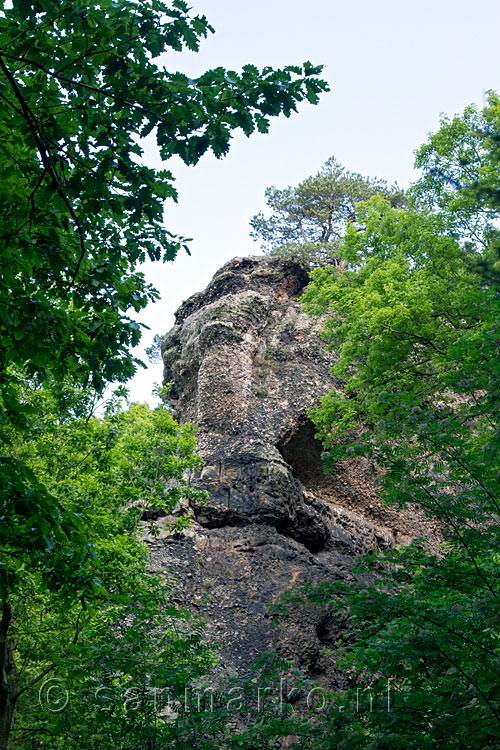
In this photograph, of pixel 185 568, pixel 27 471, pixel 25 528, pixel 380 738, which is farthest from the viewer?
pixel 185 568

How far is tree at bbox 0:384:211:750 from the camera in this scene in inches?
256

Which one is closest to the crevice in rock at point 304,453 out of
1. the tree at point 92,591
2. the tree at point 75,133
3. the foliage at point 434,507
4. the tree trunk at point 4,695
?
the tree at point 92,591

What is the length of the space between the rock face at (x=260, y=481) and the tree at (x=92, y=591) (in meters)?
2.35

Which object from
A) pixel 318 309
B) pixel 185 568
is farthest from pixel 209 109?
pixel 185 568

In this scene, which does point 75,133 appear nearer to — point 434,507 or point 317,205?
point 434,507

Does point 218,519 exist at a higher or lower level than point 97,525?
higher

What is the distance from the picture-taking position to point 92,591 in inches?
168

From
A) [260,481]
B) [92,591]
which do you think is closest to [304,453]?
[260,481]

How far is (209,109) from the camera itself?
13.6 feet

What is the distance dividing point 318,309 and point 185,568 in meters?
8.02

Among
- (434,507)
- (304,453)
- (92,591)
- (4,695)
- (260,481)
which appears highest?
(304,453)

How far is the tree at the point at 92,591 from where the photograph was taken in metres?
6.49

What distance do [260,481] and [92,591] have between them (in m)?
15.5

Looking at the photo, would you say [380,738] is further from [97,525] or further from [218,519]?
[218,519]
